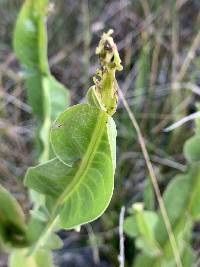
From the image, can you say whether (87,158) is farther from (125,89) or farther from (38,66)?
(125,89)

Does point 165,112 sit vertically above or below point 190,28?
below

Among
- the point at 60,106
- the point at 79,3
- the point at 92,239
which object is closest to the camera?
the point at 60,106

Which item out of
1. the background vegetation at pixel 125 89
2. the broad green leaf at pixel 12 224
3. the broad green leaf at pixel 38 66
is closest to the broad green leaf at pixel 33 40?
the broad green leaf at pixel 38 66

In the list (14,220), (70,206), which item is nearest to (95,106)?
(70,206)

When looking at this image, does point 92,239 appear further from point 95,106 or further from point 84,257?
point 95,106

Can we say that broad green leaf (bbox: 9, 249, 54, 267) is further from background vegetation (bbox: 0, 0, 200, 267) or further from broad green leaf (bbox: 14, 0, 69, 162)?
background vegetation (bbox: 0, 0, 200, 267)

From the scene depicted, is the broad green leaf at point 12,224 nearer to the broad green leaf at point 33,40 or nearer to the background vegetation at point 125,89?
the broad green leaf at point 33,40
